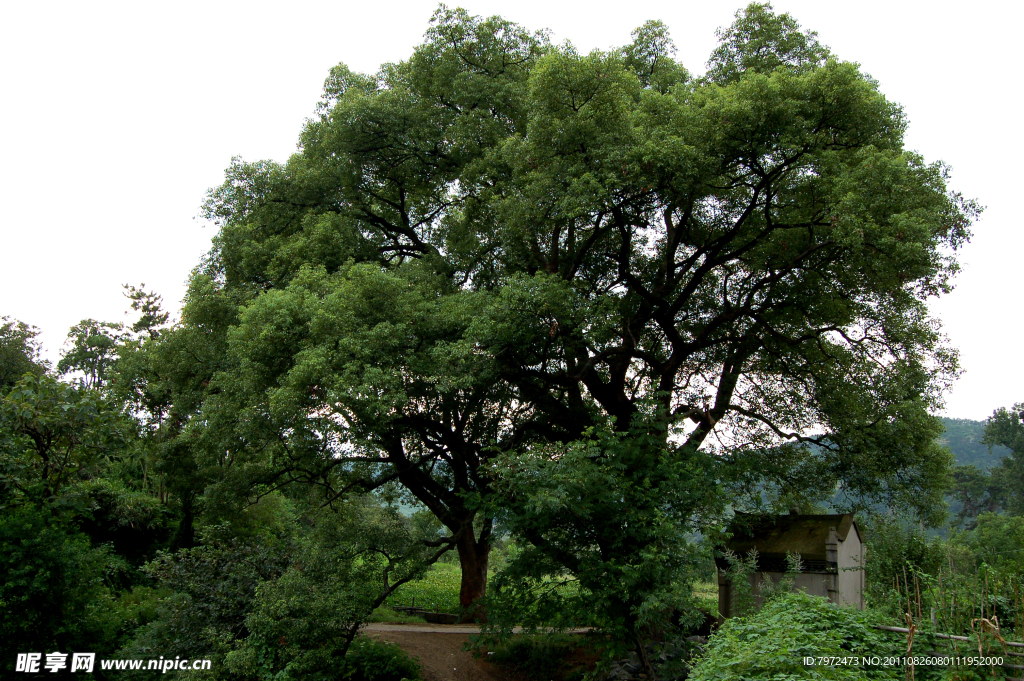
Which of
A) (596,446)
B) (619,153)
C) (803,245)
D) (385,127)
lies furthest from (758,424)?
(385,127)

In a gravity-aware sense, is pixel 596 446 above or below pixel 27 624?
above

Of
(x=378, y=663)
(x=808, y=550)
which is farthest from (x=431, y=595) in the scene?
(x=808, y=550)

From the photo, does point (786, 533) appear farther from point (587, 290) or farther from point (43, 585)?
point (43, 585)

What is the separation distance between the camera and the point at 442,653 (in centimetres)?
1495

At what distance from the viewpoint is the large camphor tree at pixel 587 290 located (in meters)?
11.3

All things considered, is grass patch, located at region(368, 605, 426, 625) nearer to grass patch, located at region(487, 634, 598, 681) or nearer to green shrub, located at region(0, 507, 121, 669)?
grass patch, located at region(487, 634, 598, 681)

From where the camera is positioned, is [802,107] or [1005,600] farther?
[802,107]

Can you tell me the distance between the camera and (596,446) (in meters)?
11.3

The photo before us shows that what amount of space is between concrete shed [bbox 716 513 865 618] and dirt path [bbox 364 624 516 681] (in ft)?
17.7

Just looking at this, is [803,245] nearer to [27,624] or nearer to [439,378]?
[439,378]

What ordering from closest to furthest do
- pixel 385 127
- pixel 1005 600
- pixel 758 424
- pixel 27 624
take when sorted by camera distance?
pixel 1005 600 < pixel 27 624 < pixel 385 127 < pixel 758 424

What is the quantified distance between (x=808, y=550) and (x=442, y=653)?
26.9 feet

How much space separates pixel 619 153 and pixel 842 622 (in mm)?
7902

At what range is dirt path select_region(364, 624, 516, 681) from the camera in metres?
13.8
